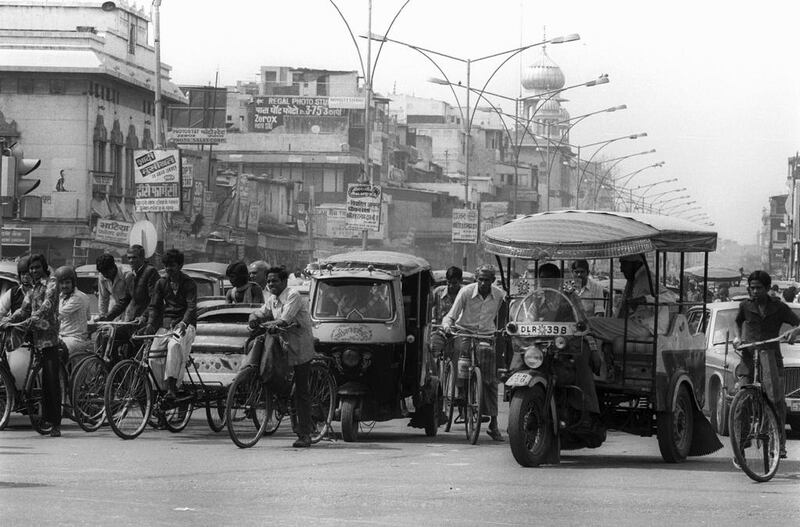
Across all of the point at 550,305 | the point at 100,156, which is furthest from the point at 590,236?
the point at 100,156

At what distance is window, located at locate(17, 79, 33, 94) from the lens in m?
55.4

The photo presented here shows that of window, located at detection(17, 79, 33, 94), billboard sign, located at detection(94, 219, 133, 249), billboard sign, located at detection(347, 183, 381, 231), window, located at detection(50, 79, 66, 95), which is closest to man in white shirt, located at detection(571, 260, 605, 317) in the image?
billboard sign, located at detection(347, 183, 381, 231)

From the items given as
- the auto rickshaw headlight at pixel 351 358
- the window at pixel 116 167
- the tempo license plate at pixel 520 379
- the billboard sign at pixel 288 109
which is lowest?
the auto rickshaw headlight at pixel 351 358

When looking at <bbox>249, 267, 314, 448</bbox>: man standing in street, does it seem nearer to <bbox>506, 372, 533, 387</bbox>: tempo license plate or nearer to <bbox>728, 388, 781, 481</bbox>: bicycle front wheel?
<bbox>506, 372, 533, 387</bbox>: tempo license plate

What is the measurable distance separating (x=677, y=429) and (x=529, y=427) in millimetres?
1842

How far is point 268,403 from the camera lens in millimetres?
14578

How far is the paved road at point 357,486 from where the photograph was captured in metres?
9.41

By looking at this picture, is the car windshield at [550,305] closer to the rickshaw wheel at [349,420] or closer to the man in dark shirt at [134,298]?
the rickshaw wheel at [349,420]

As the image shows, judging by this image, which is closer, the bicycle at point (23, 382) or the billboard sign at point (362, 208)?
the bicycle at point (23, 382)

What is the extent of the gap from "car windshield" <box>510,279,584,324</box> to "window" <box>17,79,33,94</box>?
146 ft

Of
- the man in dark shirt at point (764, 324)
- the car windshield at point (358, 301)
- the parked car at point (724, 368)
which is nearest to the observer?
the man in dark shirt at point (764, 324)

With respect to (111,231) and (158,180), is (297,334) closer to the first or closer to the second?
(158,180)

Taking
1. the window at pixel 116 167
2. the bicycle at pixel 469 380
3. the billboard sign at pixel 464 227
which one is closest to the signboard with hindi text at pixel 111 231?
the billboard sign at pixel 464 227

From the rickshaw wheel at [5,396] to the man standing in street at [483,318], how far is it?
4111mm
